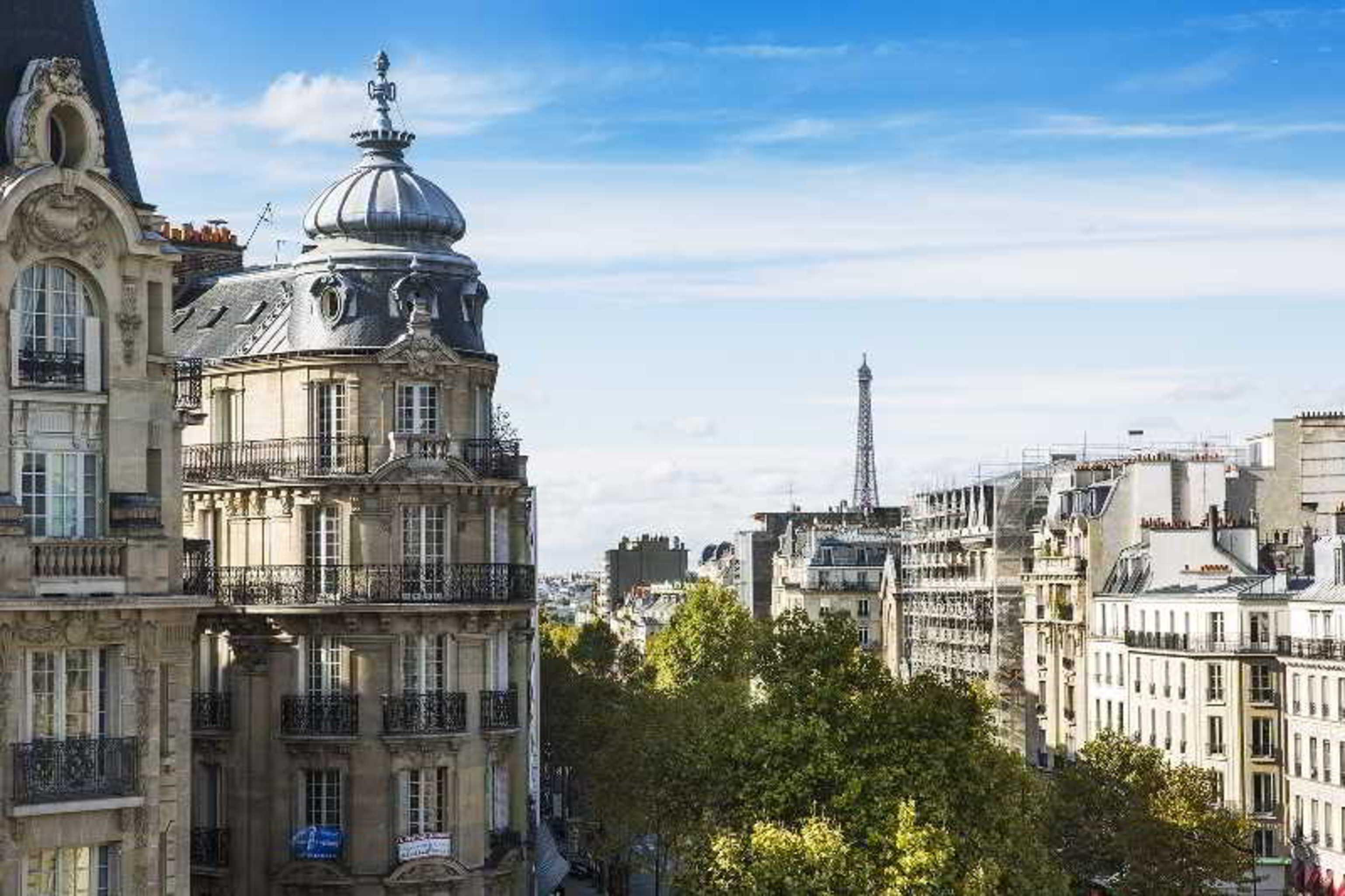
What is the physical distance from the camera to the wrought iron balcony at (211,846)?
223ft

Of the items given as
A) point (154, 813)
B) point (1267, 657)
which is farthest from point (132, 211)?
point (1267, 657)

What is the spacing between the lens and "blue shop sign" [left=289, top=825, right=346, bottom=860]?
2630 inches

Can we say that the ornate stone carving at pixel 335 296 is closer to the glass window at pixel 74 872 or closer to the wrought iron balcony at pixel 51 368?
the wrought iron balcony at pixel 51 368

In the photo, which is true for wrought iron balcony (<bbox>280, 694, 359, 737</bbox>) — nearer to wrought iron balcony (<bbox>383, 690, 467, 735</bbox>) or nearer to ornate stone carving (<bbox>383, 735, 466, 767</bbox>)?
wrought iron balcony (<bbox>383, 690, 467, 735</bbox>)

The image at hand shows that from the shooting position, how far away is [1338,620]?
96.2 meters

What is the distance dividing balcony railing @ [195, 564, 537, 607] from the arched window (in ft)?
60.7

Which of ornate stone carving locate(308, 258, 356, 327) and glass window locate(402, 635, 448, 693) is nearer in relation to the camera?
glass window locate(402, 635, 448, 693)

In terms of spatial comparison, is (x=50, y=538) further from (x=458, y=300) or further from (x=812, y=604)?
(x=812, y=604)

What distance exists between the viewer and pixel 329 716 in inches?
2643

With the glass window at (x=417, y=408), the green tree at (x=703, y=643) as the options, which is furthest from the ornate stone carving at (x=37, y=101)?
the green tree at (x=703, y=643)

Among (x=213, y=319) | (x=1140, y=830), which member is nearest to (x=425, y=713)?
(x=213, y=319)

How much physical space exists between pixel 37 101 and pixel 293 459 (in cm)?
2234

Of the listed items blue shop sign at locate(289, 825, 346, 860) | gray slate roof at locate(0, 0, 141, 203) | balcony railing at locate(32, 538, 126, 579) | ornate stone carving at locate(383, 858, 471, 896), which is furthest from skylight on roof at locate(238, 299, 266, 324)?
balcony railing at locate(32, 538, 126, 579)

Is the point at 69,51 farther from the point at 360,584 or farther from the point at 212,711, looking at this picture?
the point at 212,711
